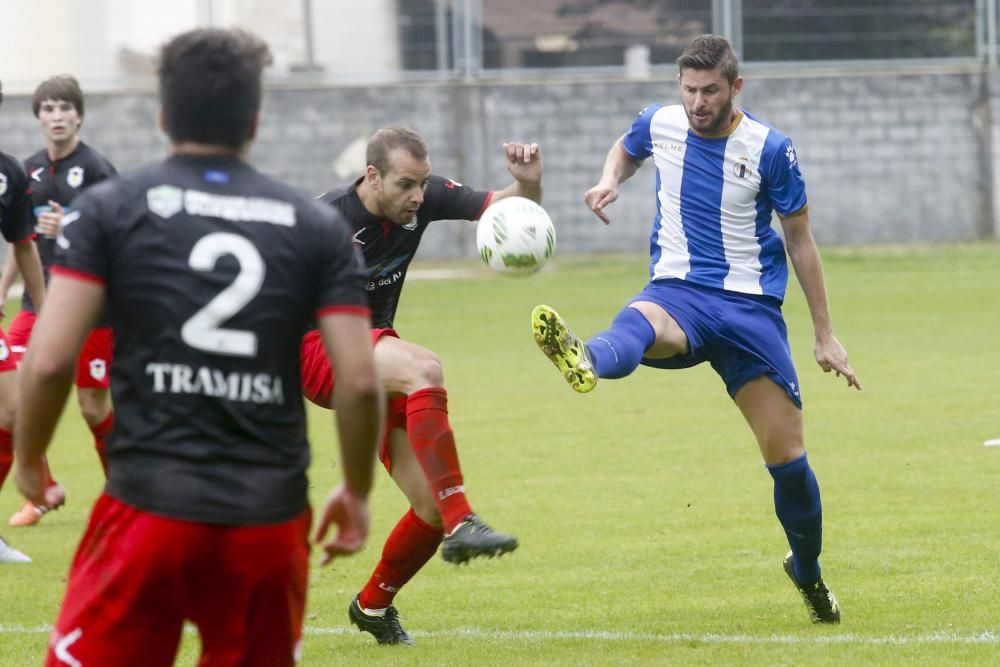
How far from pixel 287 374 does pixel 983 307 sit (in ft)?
55.1

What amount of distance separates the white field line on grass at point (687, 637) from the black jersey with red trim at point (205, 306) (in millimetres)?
2839

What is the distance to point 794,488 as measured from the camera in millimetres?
6203

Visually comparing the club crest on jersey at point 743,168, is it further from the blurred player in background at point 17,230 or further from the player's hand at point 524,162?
the blurred player in background at point 17,230

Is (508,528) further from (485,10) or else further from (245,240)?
(485,10)

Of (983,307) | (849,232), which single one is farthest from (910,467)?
(849,232)

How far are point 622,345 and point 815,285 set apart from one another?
872mm

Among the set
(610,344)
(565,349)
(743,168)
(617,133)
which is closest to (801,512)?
(610,344)

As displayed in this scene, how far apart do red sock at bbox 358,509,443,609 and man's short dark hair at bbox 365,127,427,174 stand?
4.50 feet

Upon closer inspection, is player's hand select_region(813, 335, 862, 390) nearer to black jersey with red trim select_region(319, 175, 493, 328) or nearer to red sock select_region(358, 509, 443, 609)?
black jersey with red trim select_region(319, 175, 493, 328)

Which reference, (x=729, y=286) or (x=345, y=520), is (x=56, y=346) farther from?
(x=729, y=286)

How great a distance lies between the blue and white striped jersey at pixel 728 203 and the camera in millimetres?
6430

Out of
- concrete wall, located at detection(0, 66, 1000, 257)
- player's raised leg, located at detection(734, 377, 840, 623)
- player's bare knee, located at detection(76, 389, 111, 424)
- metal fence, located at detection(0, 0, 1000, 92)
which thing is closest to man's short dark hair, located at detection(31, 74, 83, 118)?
player's bare knee, located at detection(76, 389, 111, 424)

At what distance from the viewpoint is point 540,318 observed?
5922mm

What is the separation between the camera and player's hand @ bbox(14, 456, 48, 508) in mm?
3514
